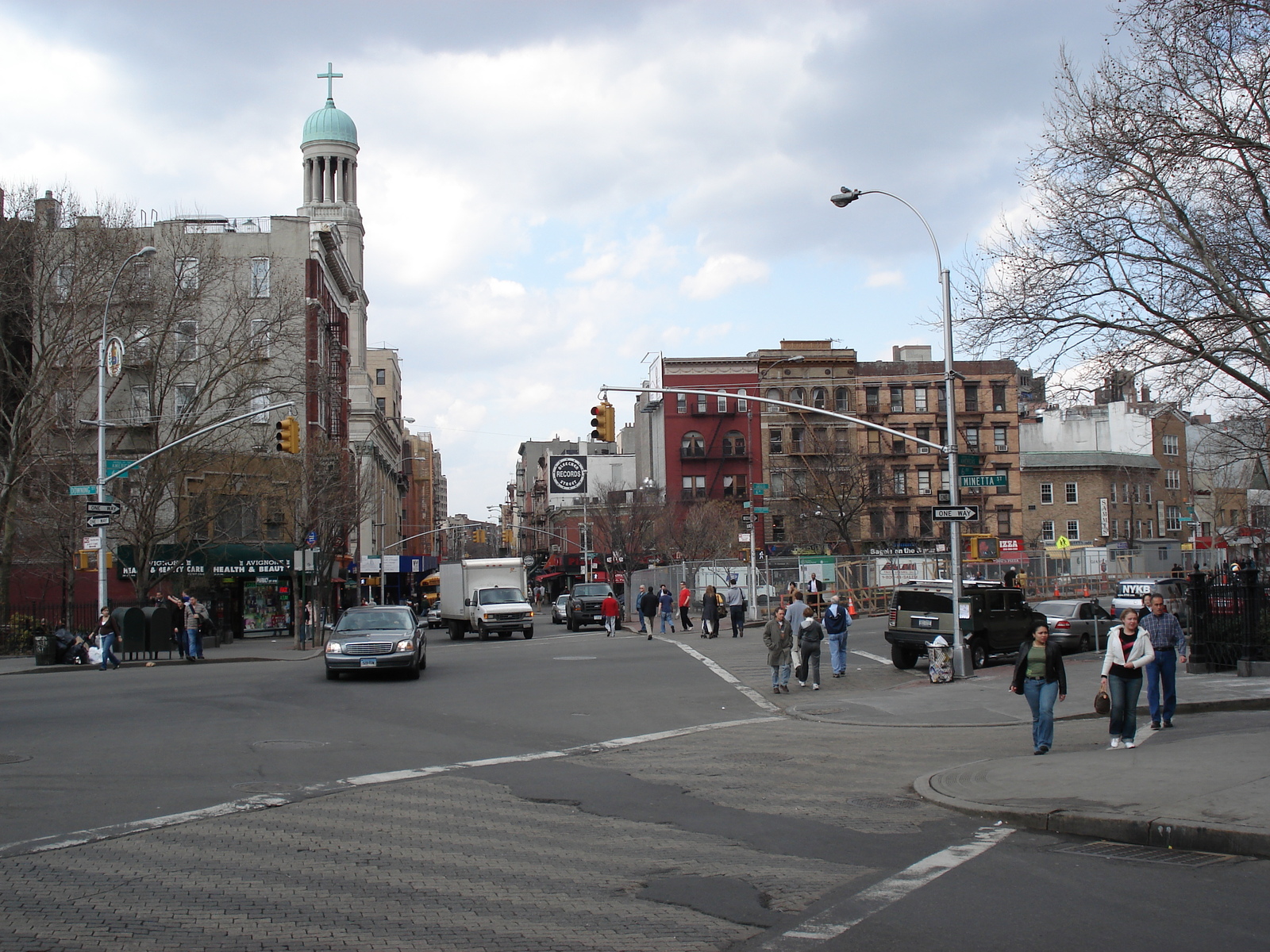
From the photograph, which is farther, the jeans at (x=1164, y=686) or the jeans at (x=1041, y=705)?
the jeans at (x=1164, y=686)

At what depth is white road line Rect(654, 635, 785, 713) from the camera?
757 inches

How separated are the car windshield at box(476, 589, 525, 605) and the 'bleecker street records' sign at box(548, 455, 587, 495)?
56.4 metres

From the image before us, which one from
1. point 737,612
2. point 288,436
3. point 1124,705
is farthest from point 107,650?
point 1124,705

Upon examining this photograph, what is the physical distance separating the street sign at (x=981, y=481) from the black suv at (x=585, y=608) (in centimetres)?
2604

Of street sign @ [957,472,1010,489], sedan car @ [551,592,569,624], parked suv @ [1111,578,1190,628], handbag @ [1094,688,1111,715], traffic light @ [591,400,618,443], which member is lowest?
sedan car @ [551,592,569,624]

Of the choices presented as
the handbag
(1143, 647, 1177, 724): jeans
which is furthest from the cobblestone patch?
(1143, 647, 1177, 724): jeans

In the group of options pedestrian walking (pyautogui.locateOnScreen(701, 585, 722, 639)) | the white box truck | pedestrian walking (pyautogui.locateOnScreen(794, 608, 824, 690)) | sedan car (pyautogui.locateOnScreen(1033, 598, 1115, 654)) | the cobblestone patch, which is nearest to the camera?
the cobblestone patch

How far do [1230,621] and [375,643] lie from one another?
16.7 meters

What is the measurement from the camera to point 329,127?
91.5m

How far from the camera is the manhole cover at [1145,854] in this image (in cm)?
797

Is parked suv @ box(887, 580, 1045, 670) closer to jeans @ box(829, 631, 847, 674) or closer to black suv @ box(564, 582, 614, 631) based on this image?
jeans @ box(829, 631, 847, 674)

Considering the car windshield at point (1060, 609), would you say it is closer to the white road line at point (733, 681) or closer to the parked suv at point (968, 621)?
the parked suv at point (968, 621)

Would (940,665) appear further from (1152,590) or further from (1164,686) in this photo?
(1152,590)

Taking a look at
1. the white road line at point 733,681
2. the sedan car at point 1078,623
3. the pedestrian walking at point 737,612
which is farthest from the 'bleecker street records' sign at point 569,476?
the sedan car at point 1078,623
